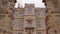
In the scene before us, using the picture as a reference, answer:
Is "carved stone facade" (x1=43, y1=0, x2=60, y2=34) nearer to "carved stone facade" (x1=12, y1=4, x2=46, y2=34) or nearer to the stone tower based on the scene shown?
the stone tower

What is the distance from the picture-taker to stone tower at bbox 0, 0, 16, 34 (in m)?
15.5

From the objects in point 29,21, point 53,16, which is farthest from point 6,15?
point 29,21

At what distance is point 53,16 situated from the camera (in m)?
14.6

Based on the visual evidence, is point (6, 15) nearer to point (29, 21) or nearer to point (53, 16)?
point (53, 16)

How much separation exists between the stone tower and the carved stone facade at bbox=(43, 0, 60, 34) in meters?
3.73

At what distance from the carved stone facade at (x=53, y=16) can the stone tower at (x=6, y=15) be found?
3.73 m

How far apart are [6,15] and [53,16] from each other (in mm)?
4558

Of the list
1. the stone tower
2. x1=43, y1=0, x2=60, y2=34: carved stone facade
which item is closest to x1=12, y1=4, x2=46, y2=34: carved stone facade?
the stone tower

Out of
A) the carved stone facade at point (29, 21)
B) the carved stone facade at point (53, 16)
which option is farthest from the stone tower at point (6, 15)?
the carved stone facade at point (29, 21)

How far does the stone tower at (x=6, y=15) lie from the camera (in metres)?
15.5

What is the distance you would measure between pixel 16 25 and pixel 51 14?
33967mm

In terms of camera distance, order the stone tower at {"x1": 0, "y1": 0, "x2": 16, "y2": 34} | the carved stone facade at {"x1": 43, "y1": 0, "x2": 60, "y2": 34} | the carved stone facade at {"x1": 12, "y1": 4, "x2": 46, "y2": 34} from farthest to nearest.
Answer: the carved stone facade at {"x1": 12, "y1": 4, "x2": 46, "y2": 34} → the stone tower at {"x1": 0, "y1": 0, "x2": 16, "y2": 34} → the carved stone facade at {"x1": 43, "y1": 0, "x2": 60, "y2": 34}

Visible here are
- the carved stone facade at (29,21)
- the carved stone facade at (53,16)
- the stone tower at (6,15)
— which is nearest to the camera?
the carved stone facade at (53,16)

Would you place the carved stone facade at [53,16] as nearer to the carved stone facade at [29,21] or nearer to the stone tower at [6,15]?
the stone tower at [6,15]
